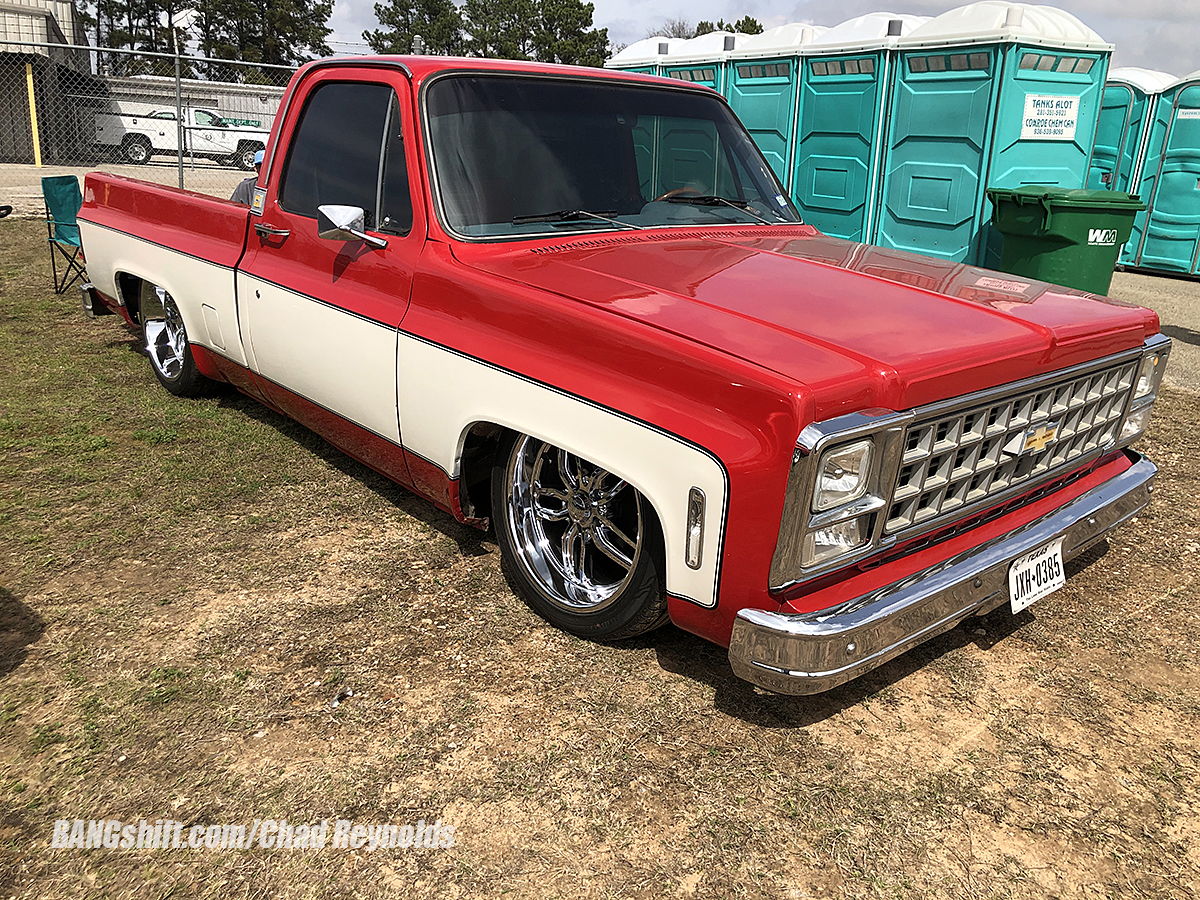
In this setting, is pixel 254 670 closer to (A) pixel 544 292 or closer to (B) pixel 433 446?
(B) pixel 433 446

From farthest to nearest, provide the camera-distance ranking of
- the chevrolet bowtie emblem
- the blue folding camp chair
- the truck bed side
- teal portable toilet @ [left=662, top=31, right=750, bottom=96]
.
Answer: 1. teal portable toilet @ [left=662, top=31, right=750, bottom=96]
2. the blue folding camp chair
3. the truck bed side
4. the chevrolet bowtie emblem

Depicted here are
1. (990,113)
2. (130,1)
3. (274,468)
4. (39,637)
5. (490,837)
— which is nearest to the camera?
(490,837)

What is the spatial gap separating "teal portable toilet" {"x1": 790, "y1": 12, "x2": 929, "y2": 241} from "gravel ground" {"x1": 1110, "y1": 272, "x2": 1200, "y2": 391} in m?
3.13

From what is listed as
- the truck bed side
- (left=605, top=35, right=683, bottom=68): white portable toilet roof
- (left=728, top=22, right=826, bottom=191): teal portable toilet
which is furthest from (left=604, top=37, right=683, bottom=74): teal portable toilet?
the truck bed side

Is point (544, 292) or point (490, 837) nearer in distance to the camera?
point (490, 837)

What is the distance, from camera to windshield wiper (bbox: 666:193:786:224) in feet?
12.8

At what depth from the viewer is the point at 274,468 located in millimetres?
4707

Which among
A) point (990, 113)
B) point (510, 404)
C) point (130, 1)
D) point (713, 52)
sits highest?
point (130, 1)

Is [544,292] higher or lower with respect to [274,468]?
higher

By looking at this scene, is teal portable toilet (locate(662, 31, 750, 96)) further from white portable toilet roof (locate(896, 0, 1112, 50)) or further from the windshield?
the windshield

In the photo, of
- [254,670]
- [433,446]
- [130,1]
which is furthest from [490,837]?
[130,1]

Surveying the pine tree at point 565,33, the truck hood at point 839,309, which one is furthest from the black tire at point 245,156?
the pine tree at point 565,33

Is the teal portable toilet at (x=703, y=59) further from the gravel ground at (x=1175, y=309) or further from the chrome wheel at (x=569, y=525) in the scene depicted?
the chrome wheel at (x=569, y=525)

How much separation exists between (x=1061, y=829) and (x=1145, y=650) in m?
1.19
